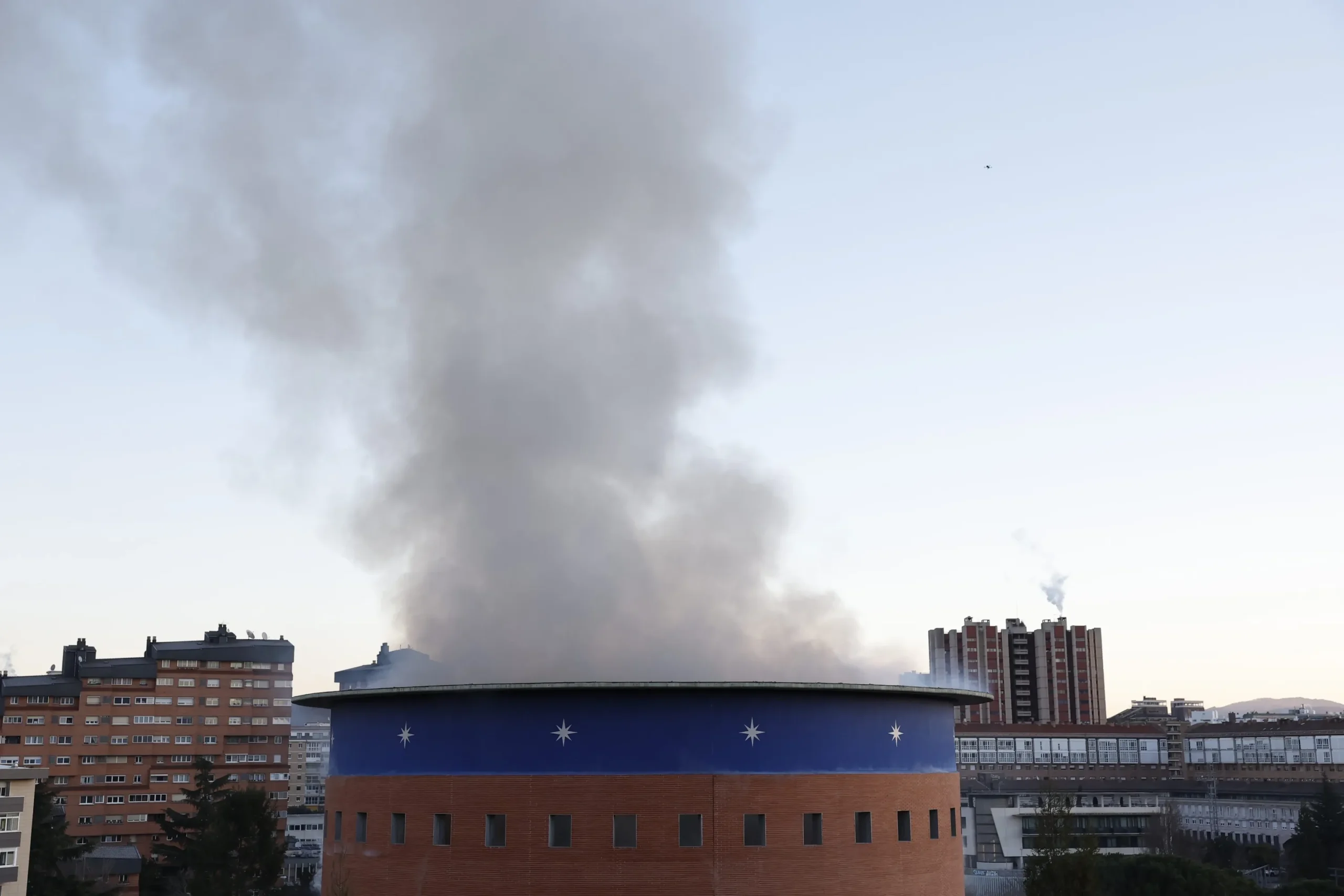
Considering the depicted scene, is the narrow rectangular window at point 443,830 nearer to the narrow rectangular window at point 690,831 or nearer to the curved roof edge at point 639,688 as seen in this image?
the curved roof edge at point 639,688

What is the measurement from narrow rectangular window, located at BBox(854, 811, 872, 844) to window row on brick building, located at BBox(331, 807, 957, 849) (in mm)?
13

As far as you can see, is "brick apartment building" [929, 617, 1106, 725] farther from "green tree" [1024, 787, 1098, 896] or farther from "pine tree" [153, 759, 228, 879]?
"green tree" [1024, 787, 1098, 896]

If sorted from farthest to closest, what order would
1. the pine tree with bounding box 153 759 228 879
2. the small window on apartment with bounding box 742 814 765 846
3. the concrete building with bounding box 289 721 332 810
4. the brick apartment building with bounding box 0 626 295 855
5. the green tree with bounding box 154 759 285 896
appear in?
the concrete building with bounding box 289 721 332 810
the brick apartment building with bounding box 0 626 295 855
the pine tree with bounding box 153 759 228 879
the green tree with bounding box 154 759 285 896
the small window on apartment with bounding box 742 814 765 846

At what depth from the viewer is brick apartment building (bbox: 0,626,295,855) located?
9250cm

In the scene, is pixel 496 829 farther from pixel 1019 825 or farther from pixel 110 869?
pixel 1019 825

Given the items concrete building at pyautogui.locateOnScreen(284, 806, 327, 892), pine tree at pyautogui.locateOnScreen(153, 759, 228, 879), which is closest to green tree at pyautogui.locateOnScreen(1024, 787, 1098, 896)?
pine tree at pyautogui.locateOnScreen(153, 759, 228, 879)

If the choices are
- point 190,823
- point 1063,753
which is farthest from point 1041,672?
point 190,823

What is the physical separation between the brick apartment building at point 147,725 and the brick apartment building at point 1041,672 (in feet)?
265

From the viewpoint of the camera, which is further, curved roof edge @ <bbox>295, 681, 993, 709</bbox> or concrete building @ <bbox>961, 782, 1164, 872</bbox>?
concrete building @ <bbox>961, 782, 1164, 872</bbox>

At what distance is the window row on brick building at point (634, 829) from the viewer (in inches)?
1172

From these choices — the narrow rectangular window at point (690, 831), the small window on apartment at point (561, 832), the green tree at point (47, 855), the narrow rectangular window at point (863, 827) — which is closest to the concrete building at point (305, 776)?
the green tree at point (47, 855)

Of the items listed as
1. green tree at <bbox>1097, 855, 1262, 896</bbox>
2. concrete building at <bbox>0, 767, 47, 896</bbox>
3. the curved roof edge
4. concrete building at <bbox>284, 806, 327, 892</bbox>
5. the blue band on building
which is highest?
the curved roof edge

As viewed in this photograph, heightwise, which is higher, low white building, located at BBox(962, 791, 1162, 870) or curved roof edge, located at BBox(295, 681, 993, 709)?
curved roof edge, located at BBox(295, 681, 993, 709)

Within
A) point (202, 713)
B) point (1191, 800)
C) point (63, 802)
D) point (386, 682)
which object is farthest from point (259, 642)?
point (1191, 800)
